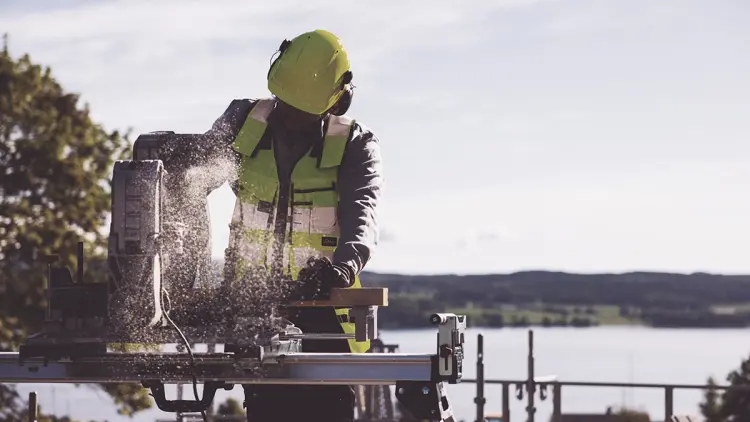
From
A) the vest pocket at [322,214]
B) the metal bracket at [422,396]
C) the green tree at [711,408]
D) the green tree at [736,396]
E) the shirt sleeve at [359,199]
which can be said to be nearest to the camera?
the metal bracket at [422,396]

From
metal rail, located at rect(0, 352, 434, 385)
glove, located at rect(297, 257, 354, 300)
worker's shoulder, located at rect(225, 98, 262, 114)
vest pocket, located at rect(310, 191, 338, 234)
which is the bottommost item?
metal rail, located at rect(0, 352, 434, 385)

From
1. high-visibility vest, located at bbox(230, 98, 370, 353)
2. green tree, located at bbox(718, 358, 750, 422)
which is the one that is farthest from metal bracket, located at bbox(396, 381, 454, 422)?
green tree, located at bbox(718, 358, 750, 422)

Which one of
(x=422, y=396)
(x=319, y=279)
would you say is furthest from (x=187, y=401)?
(x=422, y=396)

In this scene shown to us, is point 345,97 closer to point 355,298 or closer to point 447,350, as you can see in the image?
point 355,298

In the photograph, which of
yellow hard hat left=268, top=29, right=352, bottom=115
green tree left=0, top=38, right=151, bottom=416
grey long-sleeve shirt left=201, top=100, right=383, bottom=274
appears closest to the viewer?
grey long-sleeve shirt left=201, top=100, right=383, bottom=274

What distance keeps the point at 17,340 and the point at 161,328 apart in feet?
95.2

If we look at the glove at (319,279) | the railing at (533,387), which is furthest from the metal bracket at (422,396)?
the railing at (533,387)

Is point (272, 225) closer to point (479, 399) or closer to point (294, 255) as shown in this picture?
point (294, 255)

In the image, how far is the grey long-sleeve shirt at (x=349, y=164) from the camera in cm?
677

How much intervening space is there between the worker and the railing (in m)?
11.3

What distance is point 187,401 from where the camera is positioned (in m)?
6.11

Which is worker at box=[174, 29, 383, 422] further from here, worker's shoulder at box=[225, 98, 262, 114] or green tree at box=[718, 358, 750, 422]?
green tree at box=[718, 358, 750, 422]

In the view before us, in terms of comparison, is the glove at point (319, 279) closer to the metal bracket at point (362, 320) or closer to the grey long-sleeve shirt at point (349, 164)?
the metal bracket at point (362, 320)

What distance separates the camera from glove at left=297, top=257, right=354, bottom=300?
626 cm
